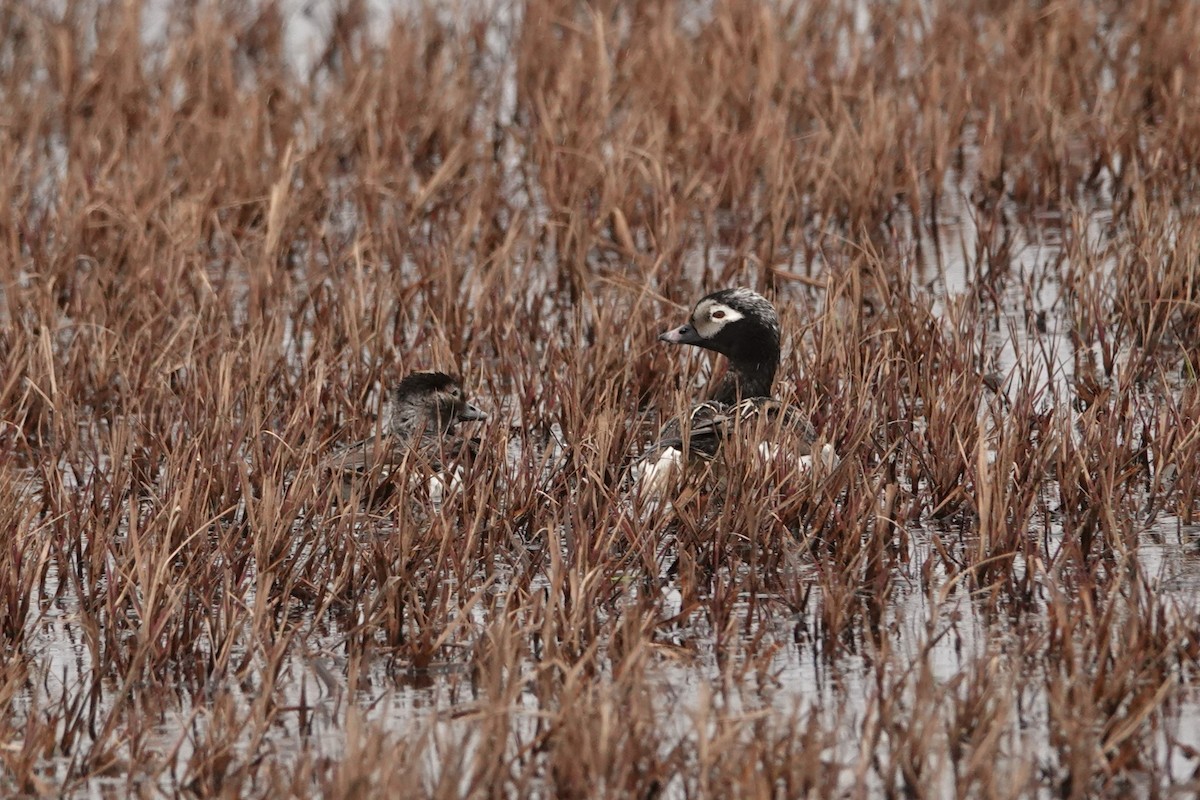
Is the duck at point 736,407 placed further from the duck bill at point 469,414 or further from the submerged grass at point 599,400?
the duck bill at point 469,414

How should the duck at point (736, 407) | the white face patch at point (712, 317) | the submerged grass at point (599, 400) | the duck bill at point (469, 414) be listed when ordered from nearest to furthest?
the submerged grass at point (599, 400) → the duck at point (736, 407) → the duck bill at point (469, 414) → the white face patch at point (712, 317)

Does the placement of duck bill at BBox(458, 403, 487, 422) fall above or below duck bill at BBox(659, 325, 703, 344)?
below

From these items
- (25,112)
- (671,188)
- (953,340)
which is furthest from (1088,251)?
(25,112)

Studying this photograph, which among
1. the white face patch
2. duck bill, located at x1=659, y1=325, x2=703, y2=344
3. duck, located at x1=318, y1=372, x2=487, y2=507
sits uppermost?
the white face patch

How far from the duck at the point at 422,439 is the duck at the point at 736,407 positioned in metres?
0.57

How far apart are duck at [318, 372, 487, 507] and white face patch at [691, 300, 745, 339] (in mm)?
760

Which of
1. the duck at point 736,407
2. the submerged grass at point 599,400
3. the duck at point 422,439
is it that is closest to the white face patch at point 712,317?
the duck at point 736,407

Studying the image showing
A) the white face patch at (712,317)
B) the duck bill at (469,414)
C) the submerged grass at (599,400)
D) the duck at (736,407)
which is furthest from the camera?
the white face patch at (712,317)

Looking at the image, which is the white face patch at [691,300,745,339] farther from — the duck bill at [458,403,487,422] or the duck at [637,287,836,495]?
the duck bill at [458,403,487,422]

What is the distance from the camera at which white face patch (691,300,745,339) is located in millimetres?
6762

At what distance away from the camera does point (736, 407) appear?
20.1 ft

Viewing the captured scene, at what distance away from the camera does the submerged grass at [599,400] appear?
13.9ft

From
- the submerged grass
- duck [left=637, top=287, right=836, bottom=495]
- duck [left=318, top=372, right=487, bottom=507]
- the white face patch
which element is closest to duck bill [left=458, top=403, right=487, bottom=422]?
duck [left=318, top=372, right=487, bottom=507]

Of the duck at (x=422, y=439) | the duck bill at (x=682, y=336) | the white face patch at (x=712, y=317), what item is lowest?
the duck at (x=422, y=439)
